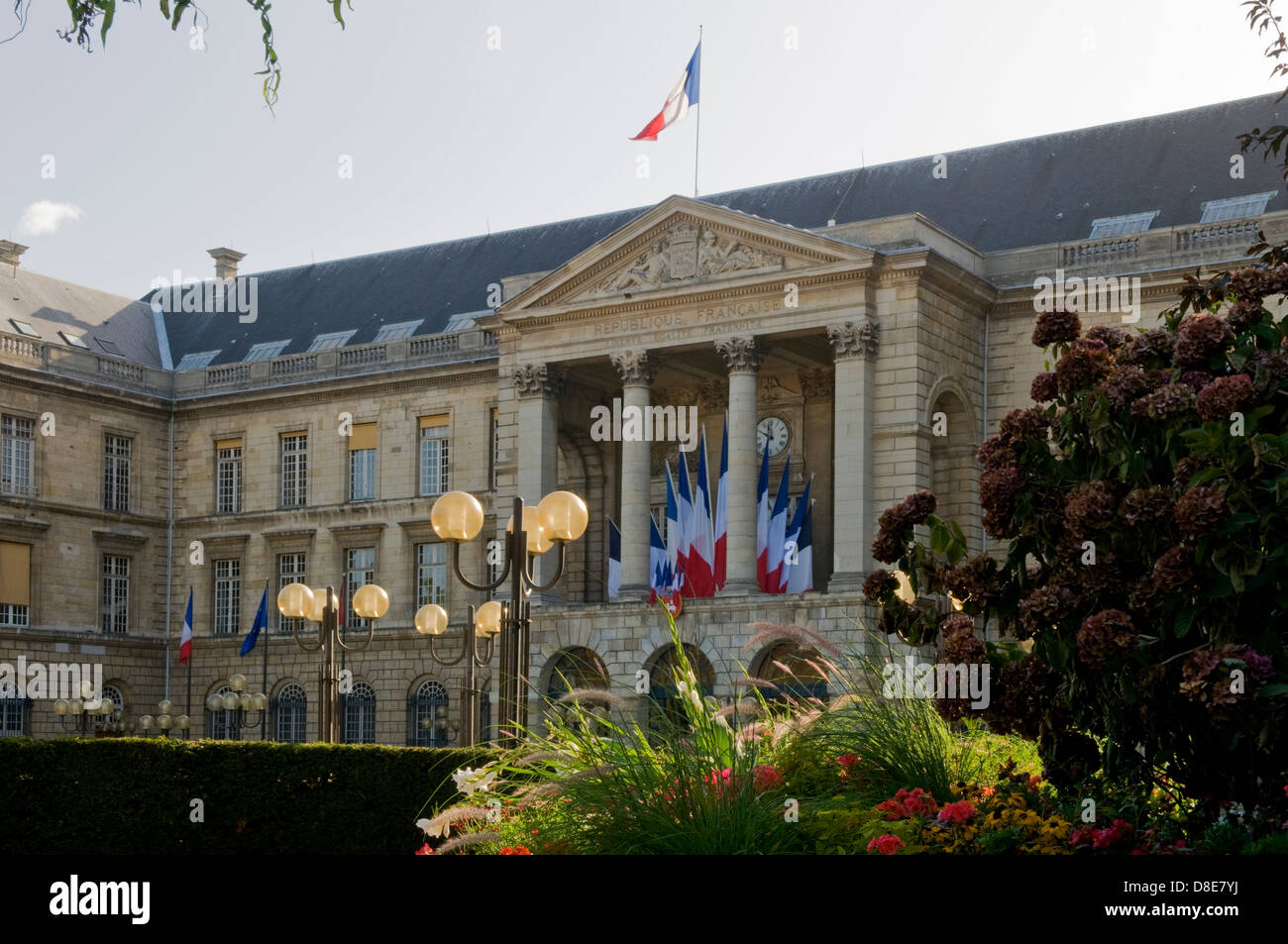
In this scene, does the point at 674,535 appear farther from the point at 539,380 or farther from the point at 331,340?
the point at 331,340

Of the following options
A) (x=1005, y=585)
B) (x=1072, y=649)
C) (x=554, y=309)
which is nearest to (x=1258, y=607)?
(x=1072, y=649)

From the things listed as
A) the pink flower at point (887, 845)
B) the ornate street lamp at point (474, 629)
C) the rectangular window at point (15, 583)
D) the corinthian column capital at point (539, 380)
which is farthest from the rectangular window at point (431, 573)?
the pink flower at point (887, 845)

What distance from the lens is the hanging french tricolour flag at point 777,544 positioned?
34.9 metres

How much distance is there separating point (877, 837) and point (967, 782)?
1741 mm

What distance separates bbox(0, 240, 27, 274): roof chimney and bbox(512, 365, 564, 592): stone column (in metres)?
15.6

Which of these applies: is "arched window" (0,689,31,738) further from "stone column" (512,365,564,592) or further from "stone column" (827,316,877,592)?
"stone column" (827,316,877,592)

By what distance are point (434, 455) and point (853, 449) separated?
13.5m

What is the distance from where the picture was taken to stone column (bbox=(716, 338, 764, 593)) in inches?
1375

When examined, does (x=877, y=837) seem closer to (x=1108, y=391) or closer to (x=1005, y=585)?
(x=1005, y=585)

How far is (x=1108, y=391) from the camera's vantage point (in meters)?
8.77

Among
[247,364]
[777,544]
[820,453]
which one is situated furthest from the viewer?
[247,364]

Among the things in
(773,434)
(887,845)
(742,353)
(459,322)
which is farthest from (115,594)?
(887,845)

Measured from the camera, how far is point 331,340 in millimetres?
47406

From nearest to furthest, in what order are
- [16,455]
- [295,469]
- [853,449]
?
[853,449]
[16,455]
[295,469]
